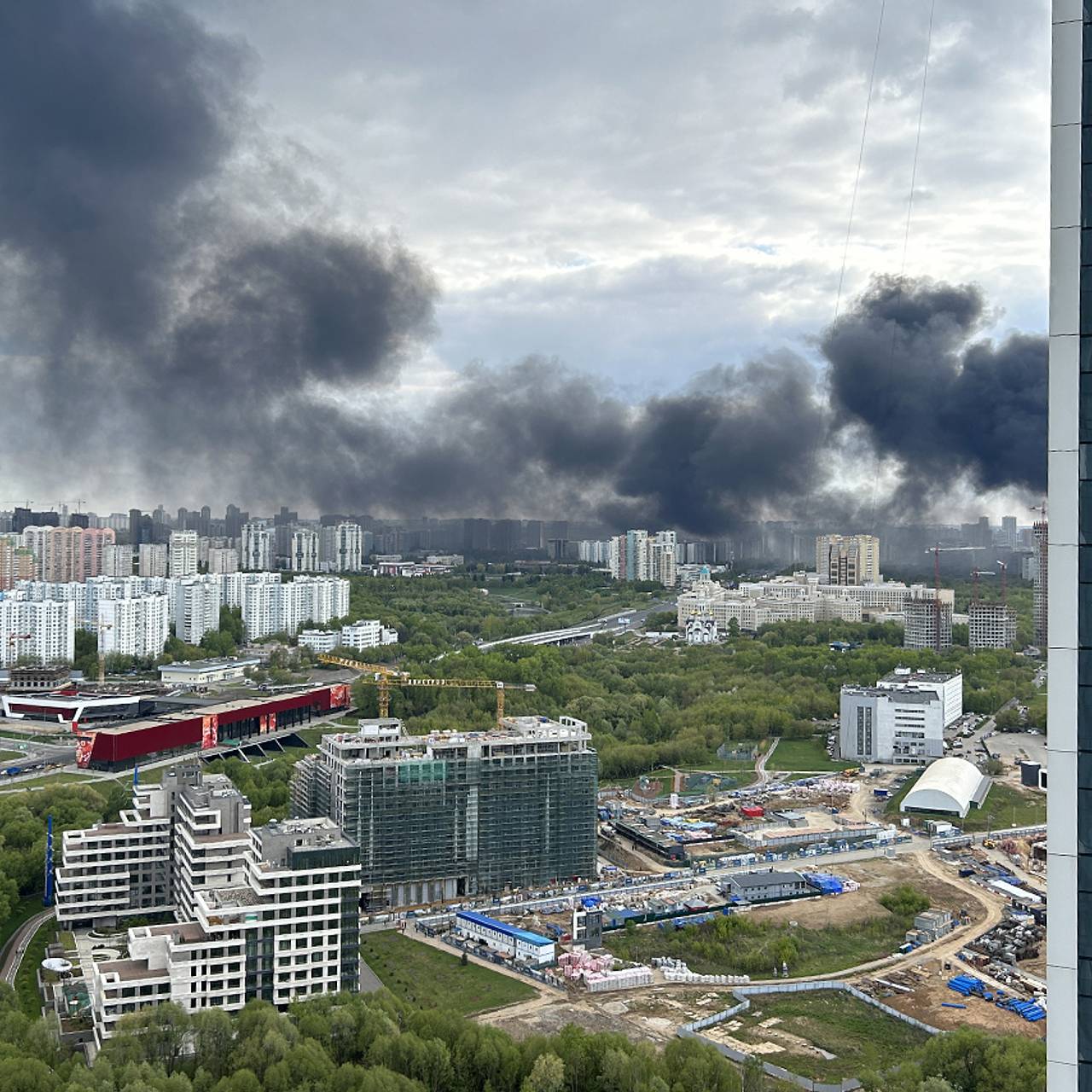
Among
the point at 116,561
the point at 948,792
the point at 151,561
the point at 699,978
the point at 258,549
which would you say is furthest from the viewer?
the point at 258,549

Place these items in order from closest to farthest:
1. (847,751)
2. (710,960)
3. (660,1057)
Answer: (660,1057) < (710,960) < (847,751)

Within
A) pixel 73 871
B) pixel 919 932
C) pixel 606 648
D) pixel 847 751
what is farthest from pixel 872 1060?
pixel 606 648

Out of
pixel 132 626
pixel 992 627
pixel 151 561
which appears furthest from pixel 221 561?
pixel 992 627

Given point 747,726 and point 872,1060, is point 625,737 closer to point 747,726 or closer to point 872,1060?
point 747,726

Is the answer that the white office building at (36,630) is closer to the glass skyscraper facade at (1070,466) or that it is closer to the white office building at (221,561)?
the white office building at (221,561)

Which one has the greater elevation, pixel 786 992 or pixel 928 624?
pixel 928 624

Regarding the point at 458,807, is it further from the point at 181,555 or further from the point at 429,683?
the point at 181,555

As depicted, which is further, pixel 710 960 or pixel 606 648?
pixel 606 648

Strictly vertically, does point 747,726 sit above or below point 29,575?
below
